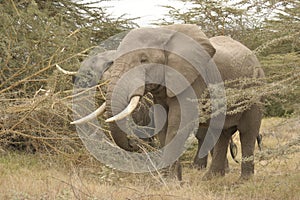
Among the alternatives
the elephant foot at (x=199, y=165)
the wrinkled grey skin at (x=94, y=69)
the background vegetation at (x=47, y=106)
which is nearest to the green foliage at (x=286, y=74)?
the background vegetation at (x=47, y=106)

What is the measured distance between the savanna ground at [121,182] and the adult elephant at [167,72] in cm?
50

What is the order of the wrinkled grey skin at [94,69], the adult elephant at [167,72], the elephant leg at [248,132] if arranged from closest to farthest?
1. the adult elephant at [167,72]
2. the wrinkled grey skin at [94,69]
3. the elephant leg at [248,132]

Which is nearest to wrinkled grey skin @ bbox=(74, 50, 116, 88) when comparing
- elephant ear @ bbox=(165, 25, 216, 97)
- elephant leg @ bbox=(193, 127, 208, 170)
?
elephant ear @ bbox=(165, 25, 216, 97)

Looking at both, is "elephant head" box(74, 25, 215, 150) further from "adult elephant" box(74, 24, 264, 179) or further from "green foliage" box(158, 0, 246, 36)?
"green foliage" box(158, 0, 246, 36)

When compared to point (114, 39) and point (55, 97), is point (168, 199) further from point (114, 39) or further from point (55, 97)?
point (114, 39)

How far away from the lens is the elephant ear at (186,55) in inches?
260

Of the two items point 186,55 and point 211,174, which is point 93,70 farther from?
point 211,174

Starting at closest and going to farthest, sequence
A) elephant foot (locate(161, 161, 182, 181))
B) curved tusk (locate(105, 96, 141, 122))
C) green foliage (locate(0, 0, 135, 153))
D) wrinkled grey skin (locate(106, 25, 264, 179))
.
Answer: curved tusk (locate(105, 96, 141, 122)), wrinkled grey skin (locate(106, 25, 264, 179)), elephant foot (locate(161, 161, 182, 181)), green foliage (locate(0, 0, 135, 153))

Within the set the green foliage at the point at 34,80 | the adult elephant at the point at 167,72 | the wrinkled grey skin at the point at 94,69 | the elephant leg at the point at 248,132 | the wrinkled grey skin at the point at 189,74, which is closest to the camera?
the adult elephant at the point at 167,72

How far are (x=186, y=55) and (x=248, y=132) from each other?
5.47ft

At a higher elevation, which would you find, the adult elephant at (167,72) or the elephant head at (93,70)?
the adult elephant at (167,72)

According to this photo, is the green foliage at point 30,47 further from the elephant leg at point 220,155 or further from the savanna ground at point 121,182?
the elephant leg at point 220,155

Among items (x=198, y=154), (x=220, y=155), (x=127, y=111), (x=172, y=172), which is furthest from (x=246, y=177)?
(x=127, y=111)

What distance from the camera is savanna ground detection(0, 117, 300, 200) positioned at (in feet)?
16.4
